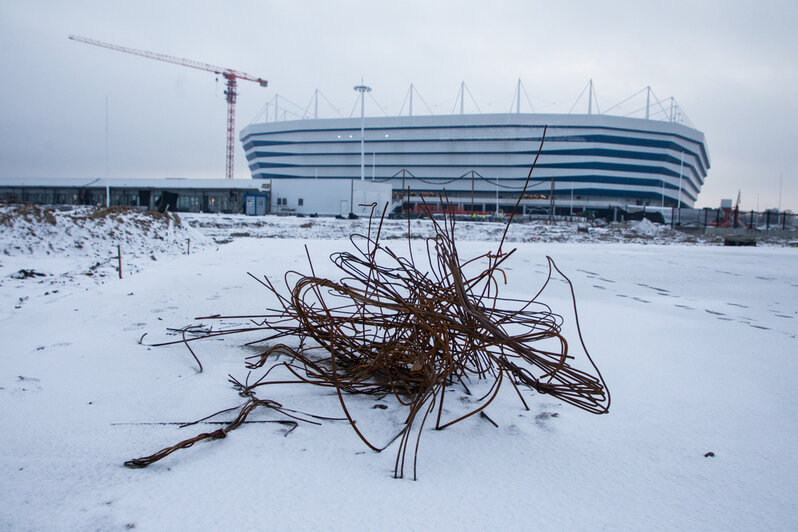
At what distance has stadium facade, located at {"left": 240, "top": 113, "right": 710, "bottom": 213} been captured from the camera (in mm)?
61219

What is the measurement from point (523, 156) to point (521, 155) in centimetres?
33

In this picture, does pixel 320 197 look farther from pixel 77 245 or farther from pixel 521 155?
pixel 521 155

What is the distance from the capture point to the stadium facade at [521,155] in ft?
201

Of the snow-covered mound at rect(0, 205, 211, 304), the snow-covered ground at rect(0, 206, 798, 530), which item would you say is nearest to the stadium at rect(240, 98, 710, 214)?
the snow-covered mound at rect(0, 205, 211, 304)

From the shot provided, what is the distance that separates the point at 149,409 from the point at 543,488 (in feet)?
4.24

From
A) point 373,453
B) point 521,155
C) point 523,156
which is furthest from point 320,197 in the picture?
point 373,453

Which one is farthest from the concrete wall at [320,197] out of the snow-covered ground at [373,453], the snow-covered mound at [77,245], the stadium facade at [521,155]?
the snow-covered ground at [373,453]

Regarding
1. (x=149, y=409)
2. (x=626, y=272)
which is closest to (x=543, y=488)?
(x=149, y=409)

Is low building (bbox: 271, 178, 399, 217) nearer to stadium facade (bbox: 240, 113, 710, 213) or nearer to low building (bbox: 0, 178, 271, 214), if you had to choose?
low building (bbox: 0, 178, 271, 214)

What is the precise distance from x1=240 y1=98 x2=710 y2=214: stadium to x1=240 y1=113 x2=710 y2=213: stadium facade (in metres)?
0.15

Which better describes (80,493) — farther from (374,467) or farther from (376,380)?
(376,380)

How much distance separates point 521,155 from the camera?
63406 mm

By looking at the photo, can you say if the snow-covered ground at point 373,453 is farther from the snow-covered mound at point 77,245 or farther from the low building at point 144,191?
the low building at point 144,191

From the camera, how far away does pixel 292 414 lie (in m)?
1.48
